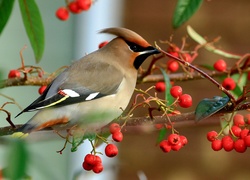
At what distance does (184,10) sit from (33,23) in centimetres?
36

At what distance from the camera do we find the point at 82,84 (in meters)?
1.80

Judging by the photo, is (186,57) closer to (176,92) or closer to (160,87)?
(160,87)

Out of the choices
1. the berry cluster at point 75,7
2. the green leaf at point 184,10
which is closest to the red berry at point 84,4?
the berry cluster at point 75,7

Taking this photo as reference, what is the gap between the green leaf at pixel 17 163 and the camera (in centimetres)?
68

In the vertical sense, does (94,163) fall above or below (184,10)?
below

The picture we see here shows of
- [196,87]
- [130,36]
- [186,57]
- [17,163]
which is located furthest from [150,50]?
[196,87]

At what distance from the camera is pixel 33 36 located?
5.57ft

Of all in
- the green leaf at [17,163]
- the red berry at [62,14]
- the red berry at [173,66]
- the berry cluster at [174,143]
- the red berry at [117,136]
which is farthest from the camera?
the red berry at [62,14]

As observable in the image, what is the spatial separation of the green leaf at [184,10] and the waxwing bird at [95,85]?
0.35 feet

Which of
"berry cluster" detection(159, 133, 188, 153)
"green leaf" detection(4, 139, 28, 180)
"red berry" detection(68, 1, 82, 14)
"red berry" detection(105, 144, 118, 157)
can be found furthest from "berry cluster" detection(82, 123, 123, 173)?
"red berry" detection(68, 1, 82, 14)

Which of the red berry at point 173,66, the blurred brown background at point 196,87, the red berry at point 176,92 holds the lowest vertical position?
the blurred brown background at point 196,87

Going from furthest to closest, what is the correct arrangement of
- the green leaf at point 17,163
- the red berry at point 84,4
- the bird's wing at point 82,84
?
the red berry at point 84,4 → the bird's wing at point 82,84 → the green leaf at point 17,163

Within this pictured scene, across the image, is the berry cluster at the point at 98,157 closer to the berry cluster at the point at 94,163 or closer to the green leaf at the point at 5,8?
the berry cluster at the point at 94,163

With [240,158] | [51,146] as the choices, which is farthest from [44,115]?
[240,158]
